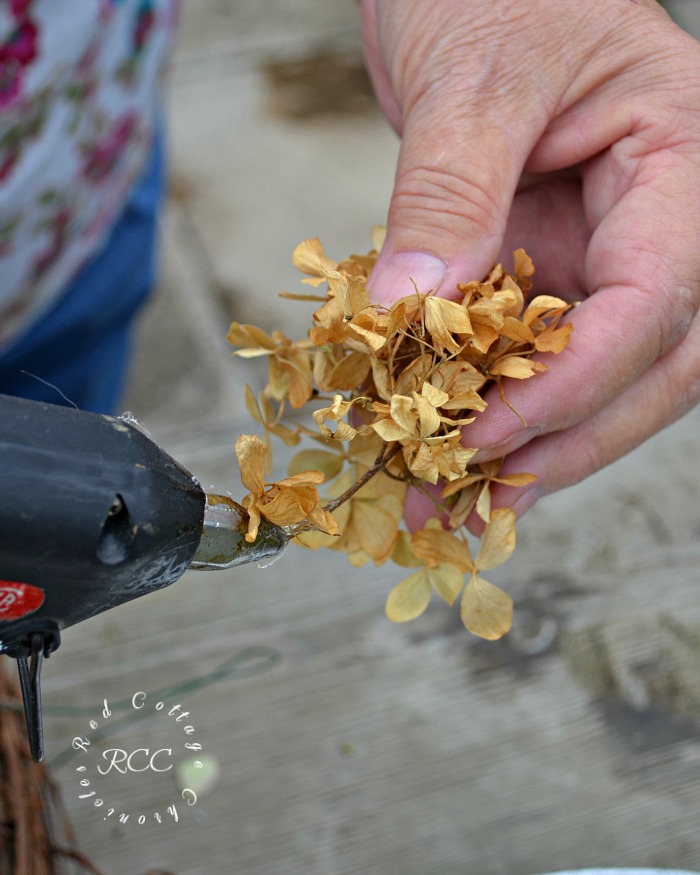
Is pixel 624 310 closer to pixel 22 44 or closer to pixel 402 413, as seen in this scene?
pixel 402 413

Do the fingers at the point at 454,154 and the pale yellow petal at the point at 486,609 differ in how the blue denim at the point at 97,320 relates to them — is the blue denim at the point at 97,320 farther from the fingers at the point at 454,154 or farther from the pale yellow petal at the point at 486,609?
the pale yellow petal at the point at 486,609

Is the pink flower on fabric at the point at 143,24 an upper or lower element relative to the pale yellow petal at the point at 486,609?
upper

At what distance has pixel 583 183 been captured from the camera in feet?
2.10

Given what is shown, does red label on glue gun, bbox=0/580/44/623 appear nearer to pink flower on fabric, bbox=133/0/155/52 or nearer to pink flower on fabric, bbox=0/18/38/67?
pink flower on fabric, bbox=0/18/38/67

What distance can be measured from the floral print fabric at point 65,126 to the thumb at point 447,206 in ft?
1.31

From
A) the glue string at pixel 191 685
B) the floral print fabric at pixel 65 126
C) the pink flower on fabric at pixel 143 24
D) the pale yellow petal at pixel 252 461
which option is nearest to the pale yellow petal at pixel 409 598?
Answer: the pale yellow petal at pixel 252 461

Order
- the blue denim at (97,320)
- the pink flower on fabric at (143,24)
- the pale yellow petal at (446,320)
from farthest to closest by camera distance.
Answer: the blue denim at (97,320) → the pink flower on fabric at (143,24) → the pale yellow petal at (446,320)

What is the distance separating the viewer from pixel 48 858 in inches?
24.3

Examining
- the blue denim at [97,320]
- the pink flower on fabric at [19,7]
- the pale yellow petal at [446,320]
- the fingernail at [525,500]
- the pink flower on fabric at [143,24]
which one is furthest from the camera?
the blue denim at [97,320]

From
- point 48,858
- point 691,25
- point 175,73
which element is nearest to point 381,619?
point 48,858

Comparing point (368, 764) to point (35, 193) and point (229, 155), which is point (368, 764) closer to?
point (35, 193)

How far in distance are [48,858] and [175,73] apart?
1.74m

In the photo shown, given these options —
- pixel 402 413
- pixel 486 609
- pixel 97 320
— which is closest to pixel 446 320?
pixel 402 413

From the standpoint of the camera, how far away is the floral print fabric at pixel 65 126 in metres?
0.77
